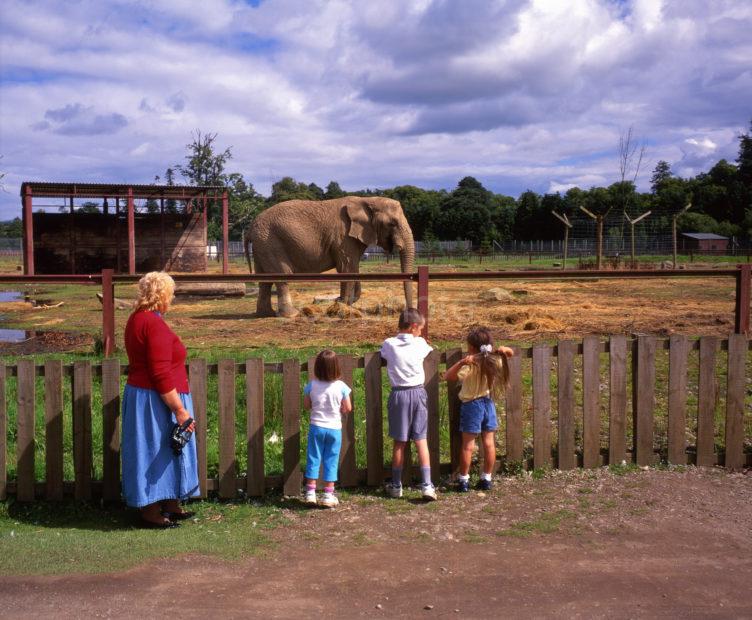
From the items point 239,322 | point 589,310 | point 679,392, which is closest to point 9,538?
point 679,392

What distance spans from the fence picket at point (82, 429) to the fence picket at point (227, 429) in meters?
0.91

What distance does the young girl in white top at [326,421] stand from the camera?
569 centimetres

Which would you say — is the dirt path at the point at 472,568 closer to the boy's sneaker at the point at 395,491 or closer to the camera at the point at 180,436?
the boy's sneaker at the point at 395,491

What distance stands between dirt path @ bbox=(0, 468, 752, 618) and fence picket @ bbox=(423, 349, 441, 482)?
365 millimetres

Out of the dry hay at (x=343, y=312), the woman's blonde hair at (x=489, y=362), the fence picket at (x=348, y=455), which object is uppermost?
the woman's blonde hair at (x=489, y=362)

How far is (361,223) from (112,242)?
15135 millimetres

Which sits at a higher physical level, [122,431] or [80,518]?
[122,431]

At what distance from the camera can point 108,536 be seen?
5164 millimetres

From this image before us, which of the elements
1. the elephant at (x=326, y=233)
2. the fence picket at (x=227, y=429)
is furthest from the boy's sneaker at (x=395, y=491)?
the elephant at (x=326, y=233)

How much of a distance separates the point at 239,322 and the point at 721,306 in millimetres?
9830

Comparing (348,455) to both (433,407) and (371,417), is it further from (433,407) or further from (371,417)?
(433,407)

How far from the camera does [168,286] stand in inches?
208

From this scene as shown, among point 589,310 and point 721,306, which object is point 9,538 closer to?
point 589,310

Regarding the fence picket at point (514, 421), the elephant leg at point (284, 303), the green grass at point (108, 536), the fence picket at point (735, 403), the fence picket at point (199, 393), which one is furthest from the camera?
the elephant leg at point (284, 303)
